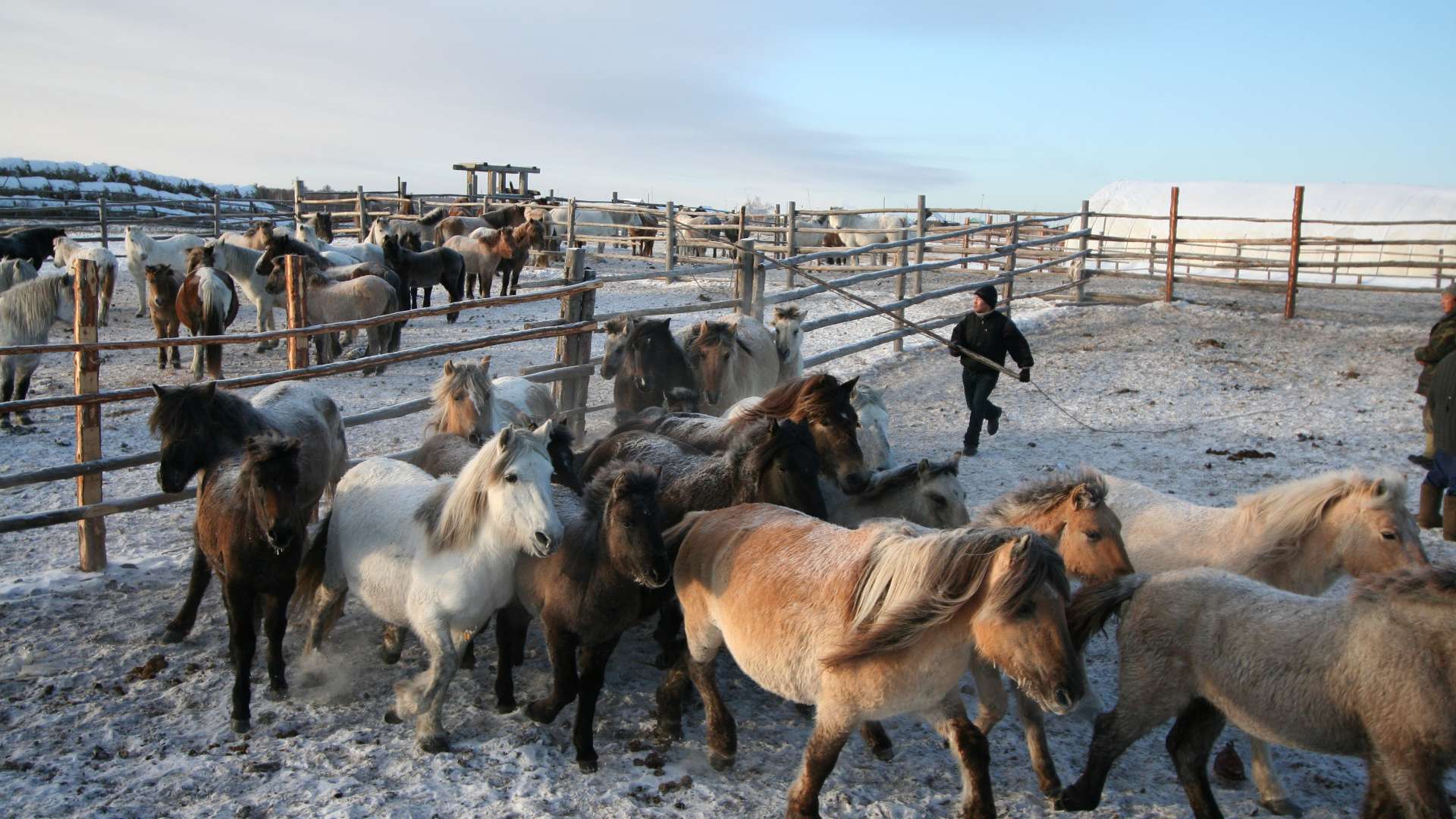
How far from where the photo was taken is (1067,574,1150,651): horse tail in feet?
12.8

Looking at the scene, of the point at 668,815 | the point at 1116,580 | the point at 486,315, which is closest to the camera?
the point at 668,815

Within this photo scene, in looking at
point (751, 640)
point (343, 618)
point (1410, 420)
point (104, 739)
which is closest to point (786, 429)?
point (751, 640)

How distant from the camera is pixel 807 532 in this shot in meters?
3.91

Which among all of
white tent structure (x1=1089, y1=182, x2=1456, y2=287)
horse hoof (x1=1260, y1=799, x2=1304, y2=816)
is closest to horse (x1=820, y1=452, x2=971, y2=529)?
horse hoof (x1=1260, y1=799, x2=1304, y2=816)

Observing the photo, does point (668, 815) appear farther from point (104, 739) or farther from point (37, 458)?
point (37, 458)

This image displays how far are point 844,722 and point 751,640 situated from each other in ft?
1.59

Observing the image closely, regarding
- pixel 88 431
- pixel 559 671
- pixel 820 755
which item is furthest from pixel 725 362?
pixel 820 755

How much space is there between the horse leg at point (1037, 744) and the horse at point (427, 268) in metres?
12.7

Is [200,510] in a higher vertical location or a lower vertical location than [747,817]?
higher

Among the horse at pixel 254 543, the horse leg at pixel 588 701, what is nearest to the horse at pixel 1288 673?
the horse leg at pixel 588 701

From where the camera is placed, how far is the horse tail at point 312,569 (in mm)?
4945

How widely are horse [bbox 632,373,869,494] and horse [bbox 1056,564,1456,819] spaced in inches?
68.3

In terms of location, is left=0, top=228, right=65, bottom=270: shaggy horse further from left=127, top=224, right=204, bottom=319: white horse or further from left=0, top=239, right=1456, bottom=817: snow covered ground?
left=0, top=239, right=1456, bottom=817: snow covered ground

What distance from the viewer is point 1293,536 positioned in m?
4.64
